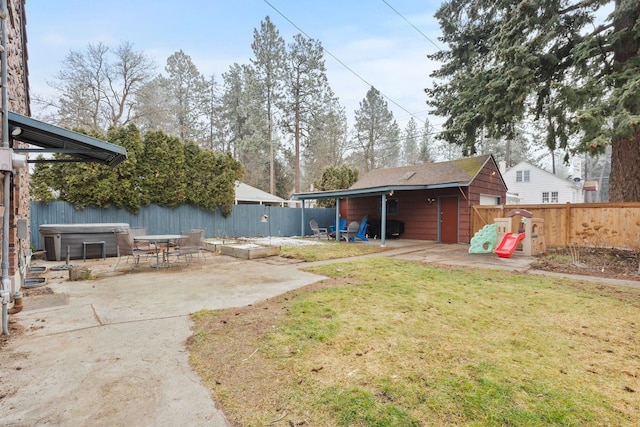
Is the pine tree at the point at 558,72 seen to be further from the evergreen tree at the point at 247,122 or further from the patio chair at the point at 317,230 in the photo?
the evergreen tree at the point at 247,122

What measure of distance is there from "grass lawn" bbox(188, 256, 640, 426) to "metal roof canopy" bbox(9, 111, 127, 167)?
2.72 m

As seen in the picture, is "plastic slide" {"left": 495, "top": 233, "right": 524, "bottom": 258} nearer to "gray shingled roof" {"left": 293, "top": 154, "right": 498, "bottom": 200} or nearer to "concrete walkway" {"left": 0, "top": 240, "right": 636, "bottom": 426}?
"gray shingled roof" {"left": 293, "top": 154, "right": 498, "bottom": 200}

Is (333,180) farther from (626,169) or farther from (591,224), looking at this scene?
(626,169)

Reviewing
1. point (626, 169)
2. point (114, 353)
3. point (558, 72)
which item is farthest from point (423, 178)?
point (114, 353)

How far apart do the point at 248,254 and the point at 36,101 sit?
1668cm

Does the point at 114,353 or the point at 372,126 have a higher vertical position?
the point at 372,126

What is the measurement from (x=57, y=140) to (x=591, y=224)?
13.1 m

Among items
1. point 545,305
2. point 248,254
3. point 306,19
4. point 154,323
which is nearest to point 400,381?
point 154,323

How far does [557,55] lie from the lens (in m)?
9.53

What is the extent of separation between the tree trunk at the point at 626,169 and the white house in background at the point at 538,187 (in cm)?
1507

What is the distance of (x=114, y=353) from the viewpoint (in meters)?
2.78

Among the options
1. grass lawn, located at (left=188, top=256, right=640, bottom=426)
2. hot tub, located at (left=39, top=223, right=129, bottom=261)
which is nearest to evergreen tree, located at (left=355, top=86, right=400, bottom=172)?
hot tub, located at (left=39, top=223, right=129, bottom=261)

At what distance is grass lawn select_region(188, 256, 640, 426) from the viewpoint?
6.30ft

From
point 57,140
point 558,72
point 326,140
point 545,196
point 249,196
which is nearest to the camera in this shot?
point 57,140
